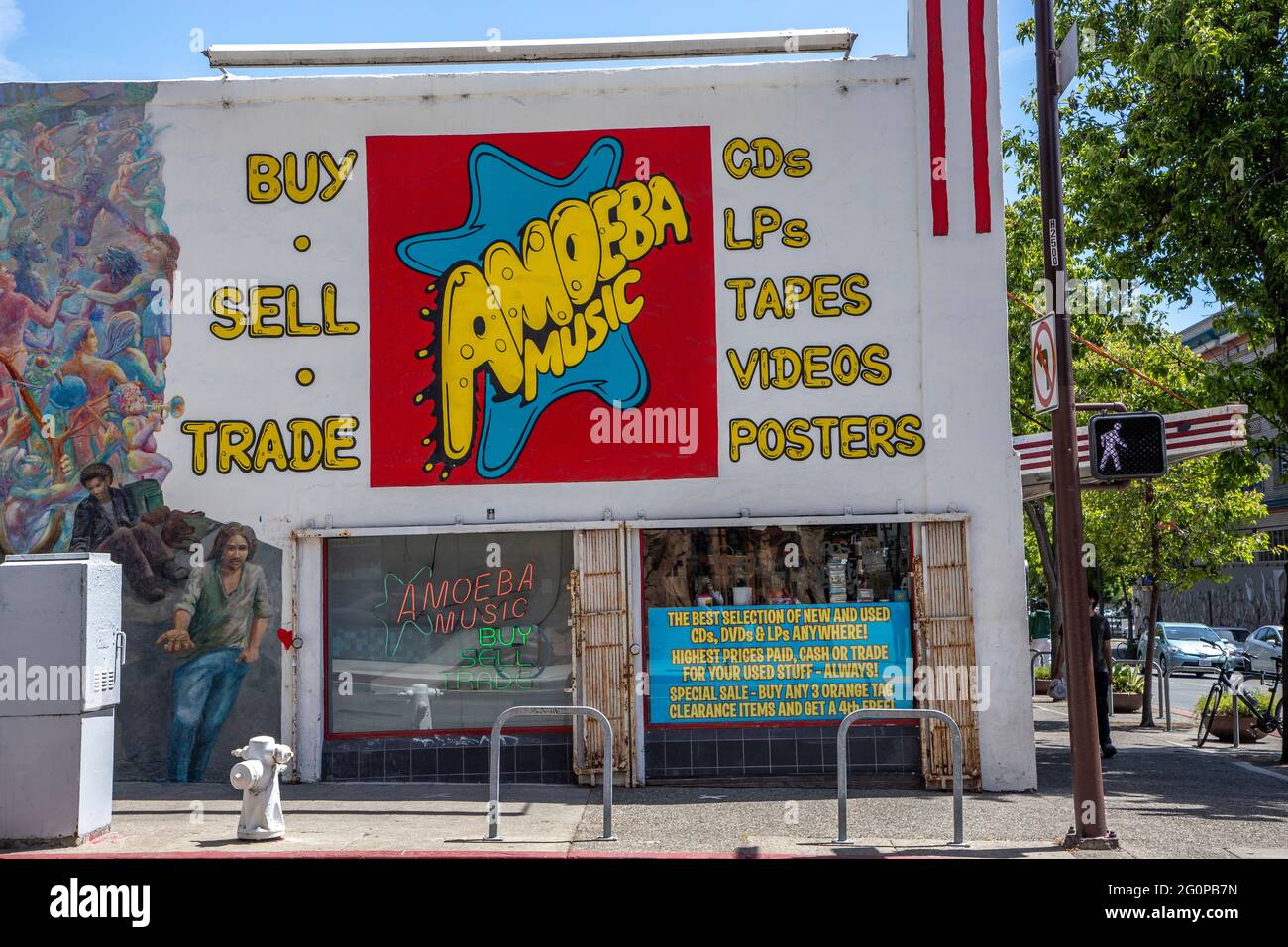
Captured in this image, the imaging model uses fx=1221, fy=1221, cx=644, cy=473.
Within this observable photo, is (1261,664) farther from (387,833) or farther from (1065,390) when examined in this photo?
(387,833)

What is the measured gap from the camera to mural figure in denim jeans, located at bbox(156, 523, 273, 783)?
39.5ft

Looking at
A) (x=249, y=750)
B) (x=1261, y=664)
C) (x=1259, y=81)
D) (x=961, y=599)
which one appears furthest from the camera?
(x=1261, y=664)

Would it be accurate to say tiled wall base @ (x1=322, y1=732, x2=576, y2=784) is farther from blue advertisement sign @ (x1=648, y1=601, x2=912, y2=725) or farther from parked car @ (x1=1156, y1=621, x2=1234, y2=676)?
parked car @ (x1=1156, y1=621, x2=1234, y2=676)

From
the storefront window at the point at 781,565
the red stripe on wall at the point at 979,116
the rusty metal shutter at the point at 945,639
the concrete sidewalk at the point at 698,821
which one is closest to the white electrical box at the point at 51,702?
the concrete sidewalk at the point at 698,821

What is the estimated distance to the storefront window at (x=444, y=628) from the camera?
12.3 m

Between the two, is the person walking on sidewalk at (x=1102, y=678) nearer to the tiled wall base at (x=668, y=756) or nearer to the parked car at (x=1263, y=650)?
the tiled wall base at (x=668, y=756)

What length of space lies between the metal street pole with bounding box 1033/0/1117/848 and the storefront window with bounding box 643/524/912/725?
2795 millimetres

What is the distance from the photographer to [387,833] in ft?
31.9

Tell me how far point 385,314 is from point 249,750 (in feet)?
16.0

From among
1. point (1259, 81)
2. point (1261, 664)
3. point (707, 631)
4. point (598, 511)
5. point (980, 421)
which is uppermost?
point (1259, 81)

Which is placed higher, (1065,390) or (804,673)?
(1065,390)

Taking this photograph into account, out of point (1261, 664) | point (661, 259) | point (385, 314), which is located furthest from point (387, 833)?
point (1261, 664)

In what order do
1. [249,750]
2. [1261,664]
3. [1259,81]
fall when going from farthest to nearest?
[1261,664], [1259,81], [249,750]

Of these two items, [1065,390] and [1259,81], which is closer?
[1065,390]
